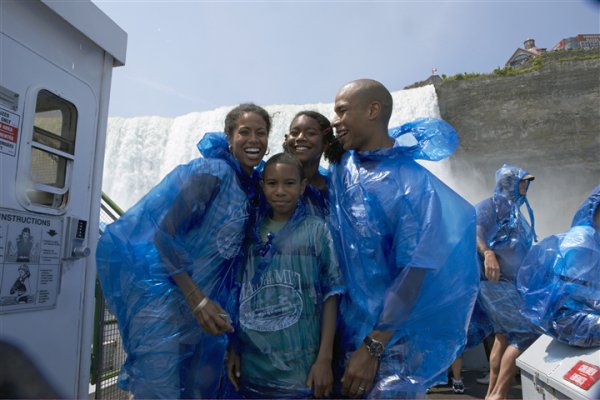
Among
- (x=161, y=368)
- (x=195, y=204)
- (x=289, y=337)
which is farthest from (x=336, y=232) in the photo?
(x=161, y=368)

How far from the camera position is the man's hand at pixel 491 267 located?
12.9ft

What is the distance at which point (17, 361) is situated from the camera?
1.05 m

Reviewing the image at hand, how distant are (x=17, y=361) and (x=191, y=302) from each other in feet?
2.58

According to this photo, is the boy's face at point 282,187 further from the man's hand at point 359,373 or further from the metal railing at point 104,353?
the metal railing at point 104,353

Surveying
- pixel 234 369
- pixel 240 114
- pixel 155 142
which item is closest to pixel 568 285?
pixel 234 369

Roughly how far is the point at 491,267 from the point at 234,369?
2.83m

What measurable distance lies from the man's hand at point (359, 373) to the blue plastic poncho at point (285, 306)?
0.18 metres

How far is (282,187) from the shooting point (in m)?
1.97

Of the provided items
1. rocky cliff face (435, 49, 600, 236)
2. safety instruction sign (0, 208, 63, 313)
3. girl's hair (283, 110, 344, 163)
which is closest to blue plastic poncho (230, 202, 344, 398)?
girl's hair (283, 110, 344, 163)

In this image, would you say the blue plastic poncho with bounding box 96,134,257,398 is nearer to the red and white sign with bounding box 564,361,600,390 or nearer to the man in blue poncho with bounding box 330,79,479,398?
the man in blue poncho with bounding box 330,79,479,398

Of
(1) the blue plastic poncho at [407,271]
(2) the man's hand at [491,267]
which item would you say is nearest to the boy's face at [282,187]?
(1) the blue plastic poncho at [407,271]

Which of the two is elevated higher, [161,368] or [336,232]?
[336,232]

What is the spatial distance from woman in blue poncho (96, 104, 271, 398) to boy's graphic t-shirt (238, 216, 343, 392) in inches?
5.7

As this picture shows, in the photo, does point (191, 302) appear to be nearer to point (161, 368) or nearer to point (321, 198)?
point (161, 368)
